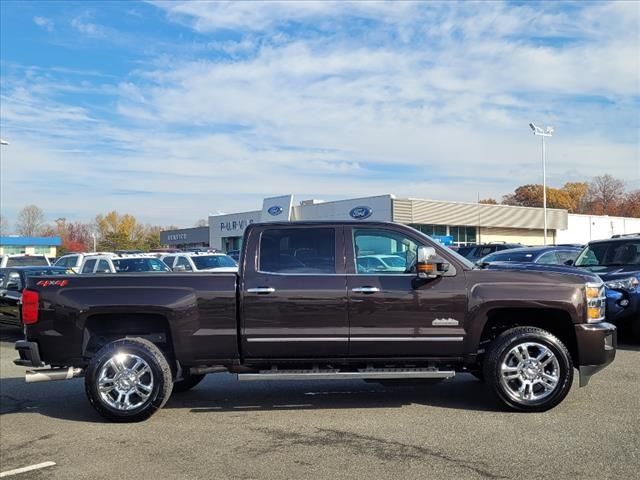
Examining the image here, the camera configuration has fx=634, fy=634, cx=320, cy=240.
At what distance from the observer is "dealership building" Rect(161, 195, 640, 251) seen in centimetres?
4919

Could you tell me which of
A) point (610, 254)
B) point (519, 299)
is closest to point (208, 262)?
point (610, 254)

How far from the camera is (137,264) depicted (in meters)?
16.0

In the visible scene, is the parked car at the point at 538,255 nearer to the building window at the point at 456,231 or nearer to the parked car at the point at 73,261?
the parked car at the point at 73,261

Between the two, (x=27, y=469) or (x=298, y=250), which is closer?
(x=27, y=469)

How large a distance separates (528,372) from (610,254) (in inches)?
238

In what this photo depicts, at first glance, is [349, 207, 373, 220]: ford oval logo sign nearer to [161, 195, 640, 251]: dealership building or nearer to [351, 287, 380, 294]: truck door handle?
[161, 195, 640, 251]: dealership building

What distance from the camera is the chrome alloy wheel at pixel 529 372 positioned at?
6.18 m

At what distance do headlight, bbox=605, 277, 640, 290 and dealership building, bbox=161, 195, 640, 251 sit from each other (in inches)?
1446

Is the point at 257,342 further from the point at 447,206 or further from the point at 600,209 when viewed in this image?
the point at 600,209

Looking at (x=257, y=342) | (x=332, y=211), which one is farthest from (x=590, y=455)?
(x=332, y=211)

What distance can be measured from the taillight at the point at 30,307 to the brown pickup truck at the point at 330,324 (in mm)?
11

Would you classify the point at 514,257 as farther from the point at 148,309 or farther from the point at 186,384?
the point at 148,309

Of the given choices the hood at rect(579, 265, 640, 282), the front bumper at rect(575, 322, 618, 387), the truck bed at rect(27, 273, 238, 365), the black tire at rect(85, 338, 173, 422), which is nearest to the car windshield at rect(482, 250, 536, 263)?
the hood at rect(579, 265, 640, 282)

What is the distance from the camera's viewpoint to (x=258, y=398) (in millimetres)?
7254
